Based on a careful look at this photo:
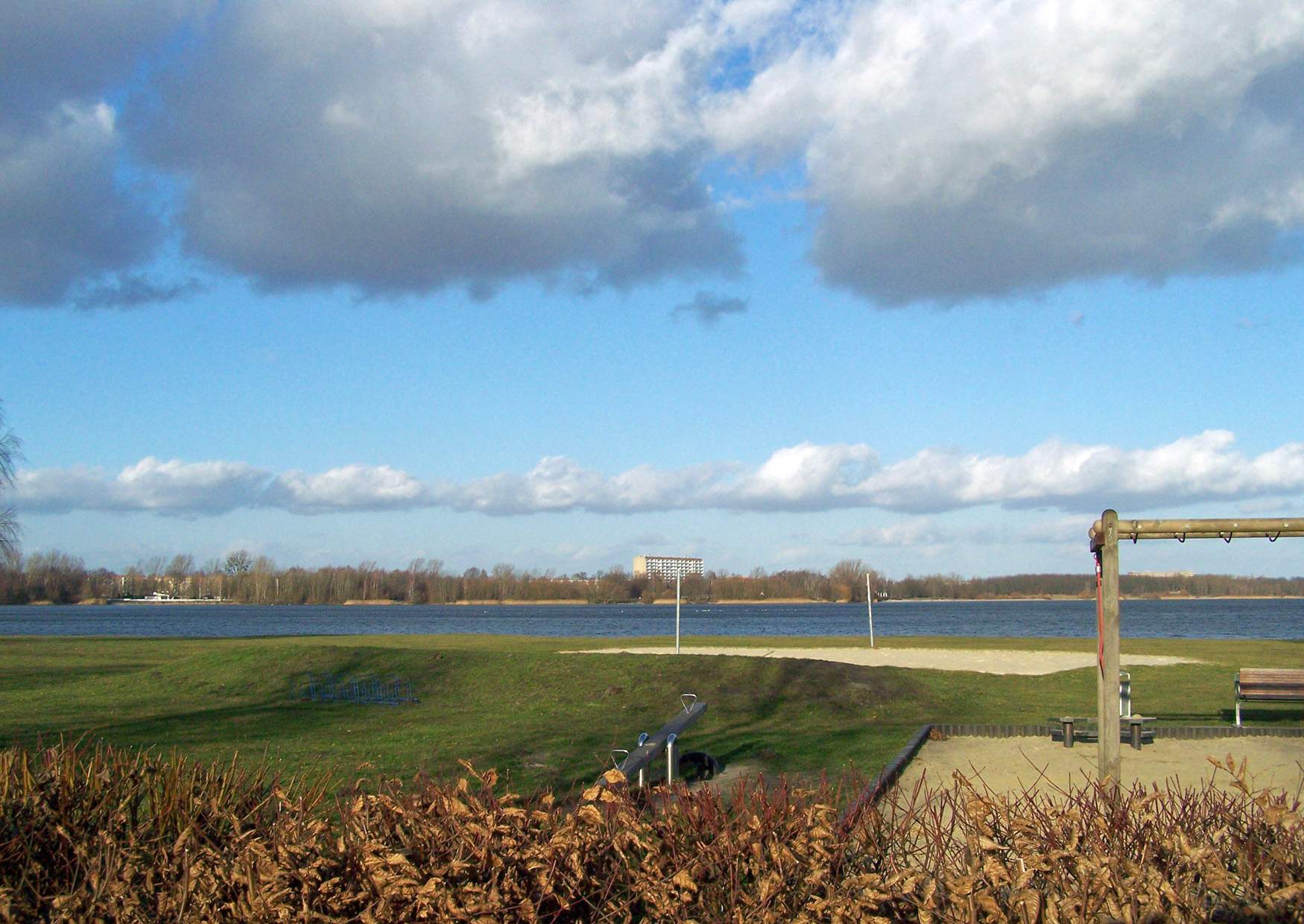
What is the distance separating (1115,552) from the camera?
7910 mm

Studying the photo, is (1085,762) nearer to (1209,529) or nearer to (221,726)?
(1209,529)

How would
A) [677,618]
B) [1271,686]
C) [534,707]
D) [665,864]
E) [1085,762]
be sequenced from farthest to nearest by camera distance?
[677,618]
[534,707]
[1271,686]
[1085,762]
[665,864]

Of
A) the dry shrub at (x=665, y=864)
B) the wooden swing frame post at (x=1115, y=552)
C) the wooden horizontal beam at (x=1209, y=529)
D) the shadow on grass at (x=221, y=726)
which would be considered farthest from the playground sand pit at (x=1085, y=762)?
the shadow on grass at (x=221, y=726)

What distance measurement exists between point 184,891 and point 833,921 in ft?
7.54

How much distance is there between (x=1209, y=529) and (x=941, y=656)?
2023 cm

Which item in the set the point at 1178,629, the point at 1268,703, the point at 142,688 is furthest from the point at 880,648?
the point at 1178,629

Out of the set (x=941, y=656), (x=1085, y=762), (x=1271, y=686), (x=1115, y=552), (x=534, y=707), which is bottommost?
(x=941, y=656)

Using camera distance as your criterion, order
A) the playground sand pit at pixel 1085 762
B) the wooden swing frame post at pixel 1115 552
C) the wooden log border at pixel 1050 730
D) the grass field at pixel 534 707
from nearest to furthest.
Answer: the wooden swing frame post at pixel 1115 552 < the playground sand pit at pixel 1085 762 < the grass field at pixel 534 707 < the wooden log border at pixel 1050 730

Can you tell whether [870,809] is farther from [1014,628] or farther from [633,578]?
[633,578]

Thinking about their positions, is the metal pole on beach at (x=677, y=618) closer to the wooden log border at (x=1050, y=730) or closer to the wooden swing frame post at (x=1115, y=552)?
the wooden log border at (x=1050, y=730)

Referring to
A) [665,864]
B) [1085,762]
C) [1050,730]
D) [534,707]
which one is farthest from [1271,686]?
[665,864]

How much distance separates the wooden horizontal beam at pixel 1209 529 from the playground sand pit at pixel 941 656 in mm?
14167

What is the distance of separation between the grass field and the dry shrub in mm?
5148

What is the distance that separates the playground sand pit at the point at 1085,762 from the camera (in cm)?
938
